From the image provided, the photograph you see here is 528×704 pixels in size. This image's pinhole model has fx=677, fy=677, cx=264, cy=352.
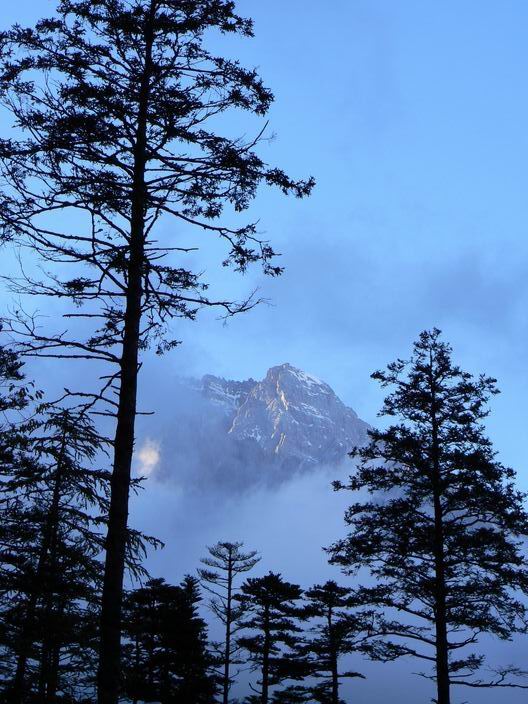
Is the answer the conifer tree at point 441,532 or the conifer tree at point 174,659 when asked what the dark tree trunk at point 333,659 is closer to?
the conifer tree at point 174,659

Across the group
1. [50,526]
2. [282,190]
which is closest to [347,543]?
[50,526]

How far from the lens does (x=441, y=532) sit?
16062 millimetres

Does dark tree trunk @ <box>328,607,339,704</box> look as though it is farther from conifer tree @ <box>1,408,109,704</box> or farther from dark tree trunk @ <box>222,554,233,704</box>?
conifer tree @ <box>1,408,109,704</box>

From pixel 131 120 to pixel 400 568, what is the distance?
39.2 feet

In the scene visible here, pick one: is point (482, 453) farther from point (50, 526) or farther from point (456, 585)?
point (50, 526)

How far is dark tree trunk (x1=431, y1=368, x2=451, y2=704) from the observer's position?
1495 centimetres

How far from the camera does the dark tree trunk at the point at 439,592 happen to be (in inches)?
589

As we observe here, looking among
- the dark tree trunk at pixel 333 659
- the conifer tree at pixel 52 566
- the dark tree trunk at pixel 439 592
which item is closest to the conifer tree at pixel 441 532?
the dark tree trunk at pixel 439 592

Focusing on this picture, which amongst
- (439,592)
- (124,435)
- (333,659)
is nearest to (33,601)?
(124,435)

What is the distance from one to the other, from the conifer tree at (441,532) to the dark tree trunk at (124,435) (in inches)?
309

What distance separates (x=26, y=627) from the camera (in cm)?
1507

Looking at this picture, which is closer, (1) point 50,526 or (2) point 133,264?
(2) point 133,264

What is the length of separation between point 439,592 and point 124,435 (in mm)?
10019

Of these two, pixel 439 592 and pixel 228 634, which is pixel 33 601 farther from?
pixel 228 634
